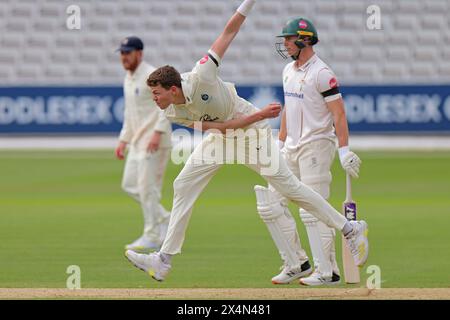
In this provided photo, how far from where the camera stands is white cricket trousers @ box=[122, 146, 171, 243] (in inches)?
430

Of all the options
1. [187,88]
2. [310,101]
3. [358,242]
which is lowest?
[358,242]

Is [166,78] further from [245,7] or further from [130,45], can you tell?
[130,45]

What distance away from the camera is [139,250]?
10641 mm

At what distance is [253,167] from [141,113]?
3520mm

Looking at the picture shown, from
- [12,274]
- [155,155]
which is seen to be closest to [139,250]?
[155,155]

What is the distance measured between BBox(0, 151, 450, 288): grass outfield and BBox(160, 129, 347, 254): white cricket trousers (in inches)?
29.2

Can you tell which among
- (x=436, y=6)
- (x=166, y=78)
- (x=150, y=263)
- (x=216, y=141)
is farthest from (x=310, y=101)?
(x=436, y=6)

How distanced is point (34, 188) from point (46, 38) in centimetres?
1001

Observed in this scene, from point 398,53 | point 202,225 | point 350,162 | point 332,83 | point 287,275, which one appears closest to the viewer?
point 350,162

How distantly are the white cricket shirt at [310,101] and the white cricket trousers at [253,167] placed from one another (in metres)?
0.59

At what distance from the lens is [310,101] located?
327 inches

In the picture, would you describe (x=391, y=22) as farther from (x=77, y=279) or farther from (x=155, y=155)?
(x=77, y=279)

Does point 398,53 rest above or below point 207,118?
above

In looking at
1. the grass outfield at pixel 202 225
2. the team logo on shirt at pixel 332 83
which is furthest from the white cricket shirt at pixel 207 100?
the grass outfield at pixel 202 225
